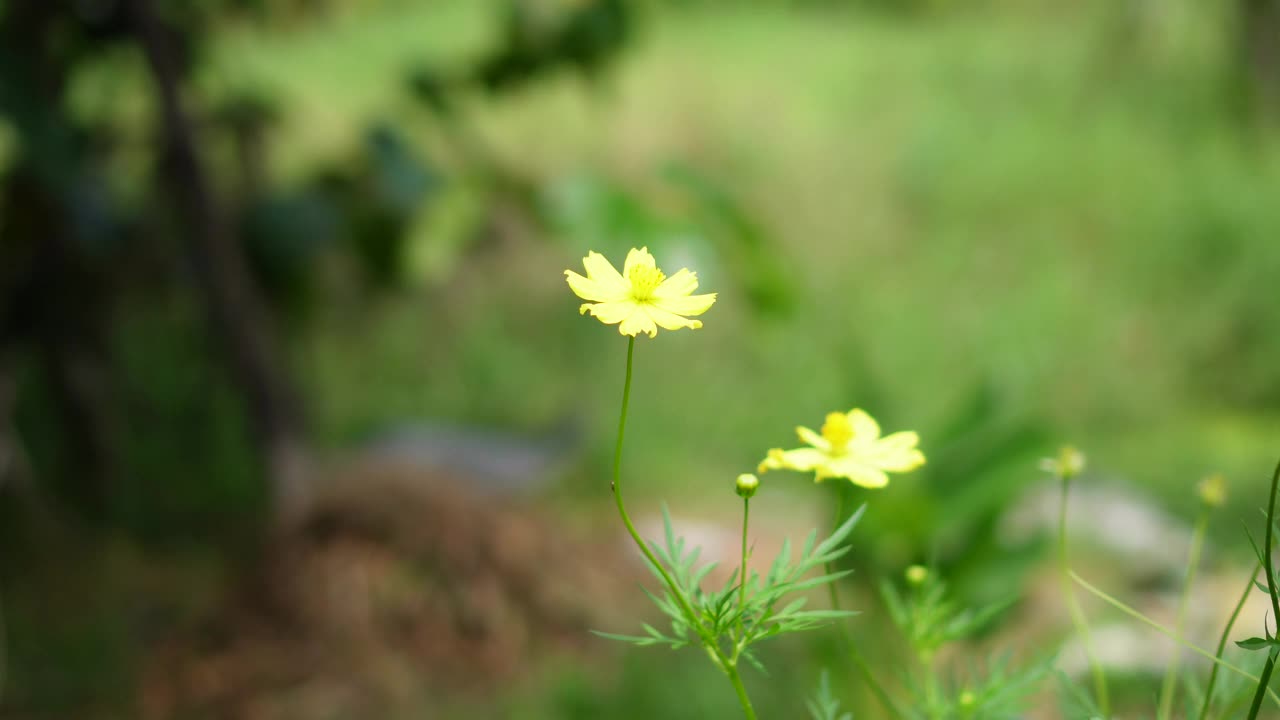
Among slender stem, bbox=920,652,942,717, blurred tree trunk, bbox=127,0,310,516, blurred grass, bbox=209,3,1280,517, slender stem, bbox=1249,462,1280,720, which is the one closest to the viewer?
slender stem, bbox=1249,462,1280,720

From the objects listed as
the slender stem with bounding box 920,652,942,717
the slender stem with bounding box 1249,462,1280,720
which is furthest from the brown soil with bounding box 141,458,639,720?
the slender stem with bounding box 1249,462,1280,720

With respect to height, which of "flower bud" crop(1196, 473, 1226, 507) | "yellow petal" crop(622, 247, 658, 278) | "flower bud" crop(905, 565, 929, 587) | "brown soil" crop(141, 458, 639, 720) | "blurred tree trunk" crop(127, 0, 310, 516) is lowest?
"brown soil" crop(141, 458, 639, 720)

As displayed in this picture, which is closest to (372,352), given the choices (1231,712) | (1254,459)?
(1254,459)

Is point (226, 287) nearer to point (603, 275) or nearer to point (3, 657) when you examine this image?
point (3, 657)

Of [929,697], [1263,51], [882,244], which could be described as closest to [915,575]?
[929,697]

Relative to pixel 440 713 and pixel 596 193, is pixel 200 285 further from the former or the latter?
pixel 440 713

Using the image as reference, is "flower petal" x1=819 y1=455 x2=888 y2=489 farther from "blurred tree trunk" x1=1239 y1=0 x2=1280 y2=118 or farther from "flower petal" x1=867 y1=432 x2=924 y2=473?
"blurred tree trunk" x1=1239 y1=0 x2=1280 y2=118
